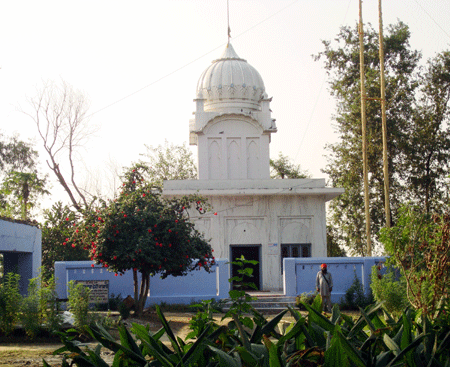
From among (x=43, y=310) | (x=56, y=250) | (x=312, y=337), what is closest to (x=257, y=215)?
(x=56, y=250)

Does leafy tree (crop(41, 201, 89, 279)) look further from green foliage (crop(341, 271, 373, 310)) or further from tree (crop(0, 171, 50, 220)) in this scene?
green foliage (crop(341, 271, 373, 310))

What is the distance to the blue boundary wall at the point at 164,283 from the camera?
62.1 ft

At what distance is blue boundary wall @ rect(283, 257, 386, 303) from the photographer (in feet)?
64.2

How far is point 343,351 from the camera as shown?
5.80 feet

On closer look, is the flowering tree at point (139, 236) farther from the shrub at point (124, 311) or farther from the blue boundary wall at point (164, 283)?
the blue boundary wall at point (164, 283)

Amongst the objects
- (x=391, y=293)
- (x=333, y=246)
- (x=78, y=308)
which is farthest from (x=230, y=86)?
(x=78, y=308)

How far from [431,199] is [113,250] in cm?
A: 2095

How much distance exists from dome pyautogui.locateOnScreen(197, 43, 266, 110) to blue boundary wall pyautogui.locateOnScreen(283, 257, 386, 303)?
1179 cm

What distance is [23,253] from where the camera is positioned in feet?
57.1

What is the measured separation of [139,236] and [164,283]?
589 cm

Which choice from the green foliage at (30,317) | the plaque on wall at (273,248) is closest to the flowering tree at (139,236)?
the green foliage at (30,317)

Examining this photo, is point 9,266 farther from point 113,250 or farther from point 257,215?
point 257,215

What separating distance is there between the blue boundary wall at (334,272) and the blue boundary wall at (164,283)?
7.60 ft

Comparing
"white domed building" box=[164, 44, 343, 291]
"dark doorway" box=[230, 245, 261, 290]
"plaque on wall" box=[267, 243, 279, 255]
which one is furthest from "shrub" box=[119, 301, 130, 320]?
"plaque on wall" box=[267, 243, 279, 255]
